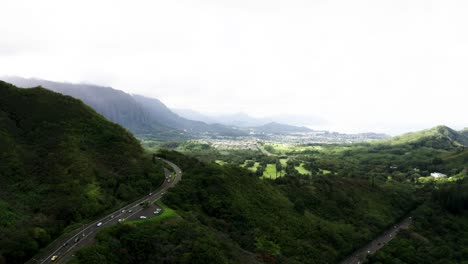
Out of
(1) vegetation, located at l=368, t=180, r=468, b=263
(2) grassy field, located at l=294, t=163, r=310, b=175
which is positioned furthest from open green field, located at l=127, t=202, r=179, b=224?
(2) grassy field, located at l=294, t=163, r=310, b=175

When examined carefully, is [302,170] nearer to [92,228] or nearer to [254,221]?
[254,221]

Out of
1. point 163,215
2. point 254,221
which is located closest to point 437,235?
point 254,221

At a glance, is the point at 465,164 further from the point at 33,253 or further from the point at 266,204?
the point at 33,253

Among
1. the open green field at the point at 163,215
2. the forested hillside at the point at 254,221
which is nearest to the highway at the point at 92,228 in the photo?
the open green field at the point at 163,215

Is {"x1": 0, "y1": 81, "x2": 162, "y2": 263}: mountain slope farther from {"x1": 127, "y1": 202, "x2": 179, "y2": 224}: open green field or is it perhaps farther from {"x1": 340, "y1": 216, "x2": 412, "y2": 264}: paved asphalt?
{"x1": 340, "y1": 216, "x2": 412, "y2": 264}: paved asphalt

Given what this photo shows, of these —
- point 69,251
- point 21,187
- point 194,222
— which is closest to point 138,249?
point 69,251

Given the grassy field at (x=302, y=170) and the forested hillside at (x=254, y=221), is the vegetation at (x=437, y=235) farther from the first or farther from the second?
the grassy field at (x=302, y=170)
